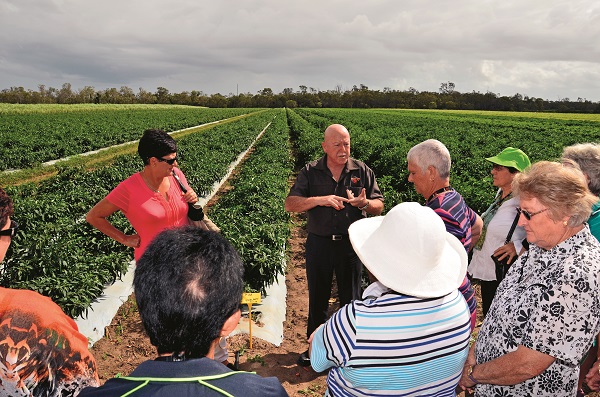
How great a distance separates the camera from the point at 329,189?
401cm

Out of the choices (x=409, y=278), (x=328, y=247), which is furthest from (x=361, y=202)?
(x=409, y=278)

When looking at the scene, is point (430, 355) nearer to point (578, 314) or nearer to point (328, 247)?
point (578, 314)

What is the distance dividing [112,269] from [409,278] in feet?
17.6

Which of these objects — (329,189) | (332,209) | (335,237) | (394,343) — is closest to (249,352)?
(335,237)

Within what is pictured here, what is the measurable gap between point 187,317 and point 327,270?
9.63 feet

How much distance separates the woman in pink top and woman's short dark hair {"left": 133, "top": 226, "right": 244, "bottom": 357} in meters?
1.90

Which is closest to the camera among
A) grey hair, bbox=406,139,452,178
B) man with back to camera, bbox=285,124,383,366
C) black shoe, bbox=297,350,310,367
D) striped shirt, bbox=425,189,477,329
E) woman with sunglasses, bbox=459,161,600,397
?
woman with sunglasses, bbox=459,161,600,397

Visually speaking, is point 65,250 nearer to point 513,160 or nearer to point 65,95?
point 513,160

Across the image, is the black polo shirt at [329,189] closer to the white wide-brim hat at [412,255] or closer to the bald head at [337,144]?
the bald head at [337,144]

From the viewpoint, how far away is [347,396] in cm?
182

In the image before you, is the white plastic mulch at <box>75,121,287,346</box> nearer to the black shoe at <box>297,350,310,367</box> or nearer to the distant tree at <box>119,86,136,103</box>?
the black shoe at <box>297,350,310,367</box>

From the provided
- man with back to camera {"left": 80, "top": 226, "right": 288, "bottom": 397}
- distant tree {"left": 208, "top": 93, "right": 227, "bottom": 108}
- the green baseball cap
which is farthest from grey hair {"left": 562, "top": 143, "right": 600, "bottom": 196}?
distant tree {"left": 208, "top": 93, "right": 227, "bottom": 108}

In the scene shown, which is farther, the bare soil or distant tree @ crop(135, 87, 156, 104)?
distant tree @ crop(135, 87, 156, 104)

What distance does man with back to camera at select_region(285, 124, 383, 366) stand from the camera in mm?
3896
